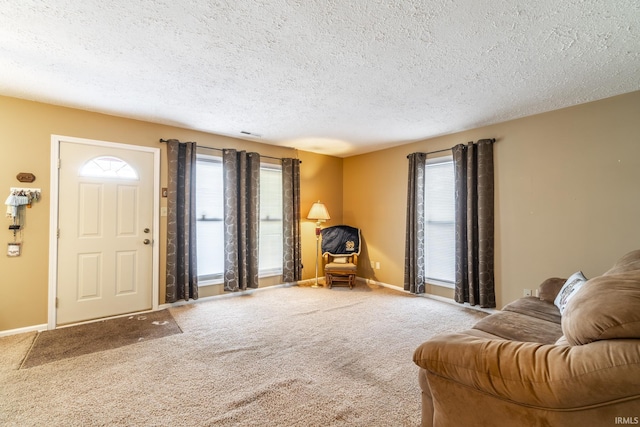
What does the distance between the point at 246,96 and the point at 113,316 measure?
3161 millimetres

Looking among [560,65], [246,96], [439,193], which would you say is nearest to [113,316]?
[246,96]

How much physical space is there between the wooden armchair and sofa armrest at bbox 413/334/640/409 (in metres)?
3.74

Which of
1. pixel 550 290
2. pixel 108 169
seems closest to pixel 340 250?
pixel 550 290

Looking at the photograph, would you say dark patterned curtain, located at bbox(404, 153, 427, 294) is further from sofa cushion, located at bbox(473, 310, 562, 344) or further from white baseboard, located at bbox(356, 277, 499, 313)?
sofa cushion, located at bbox(473, 310, 562, 344)

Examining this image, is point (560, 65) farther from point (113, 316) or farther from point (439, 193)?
point (113, 316)

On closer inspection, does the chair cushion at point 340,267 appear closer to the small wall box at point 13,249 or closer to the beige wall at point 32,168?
the beige wall at point 32,168

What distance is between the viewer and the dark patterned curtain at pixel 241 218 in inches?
173

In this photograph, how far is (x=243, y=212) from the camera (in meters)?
4.48

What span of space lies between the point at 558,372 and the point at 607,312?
29cm

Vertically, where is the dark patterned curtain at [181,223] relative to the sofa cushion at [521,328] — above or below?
above

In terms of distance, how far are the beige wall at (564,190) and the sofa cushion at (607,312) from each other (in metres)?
2.40

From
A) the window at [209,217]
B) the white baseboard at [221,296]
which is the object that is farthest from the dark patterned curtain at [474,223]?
the window at [209,217]

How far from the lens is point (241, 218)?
4488 mm

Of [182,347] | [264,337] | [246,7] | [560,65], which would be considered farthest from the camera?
[264,337]
